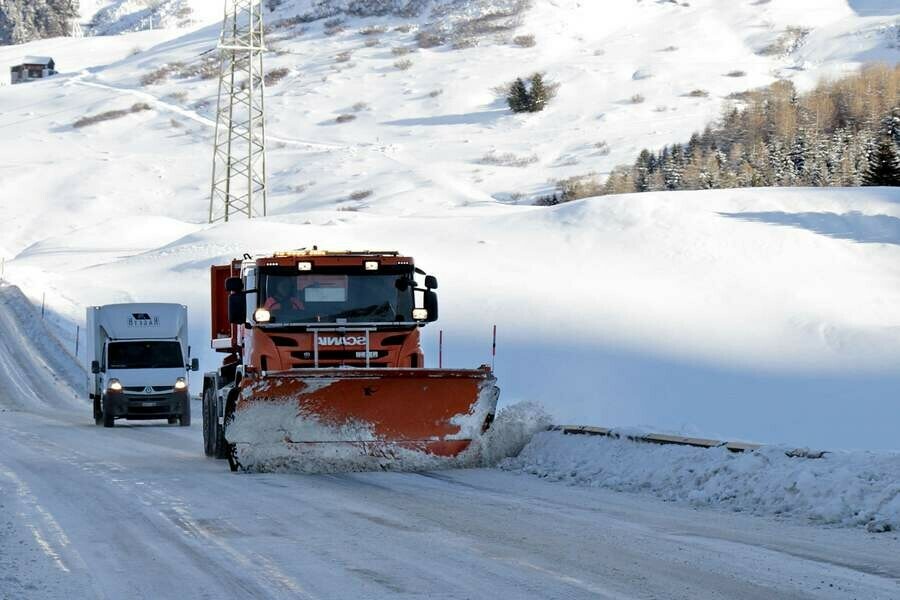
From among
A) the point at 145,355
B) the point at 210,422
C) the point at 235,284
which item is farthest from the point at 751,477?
Answer: the point at 145,355

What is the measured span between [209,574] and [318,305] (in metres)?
7.90

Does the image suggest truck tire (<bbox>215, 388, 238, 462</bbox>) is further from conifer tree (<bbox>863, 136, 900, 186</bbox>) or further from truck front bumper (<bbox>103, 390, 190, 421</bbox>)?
conifer tree (<bbox>863, 136, 900, 186</bbox>)

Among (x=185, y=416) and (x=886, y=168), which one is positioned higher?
(x=886, y=168)

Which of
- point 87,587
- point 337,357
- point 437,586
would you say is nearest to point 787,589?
point 437,586

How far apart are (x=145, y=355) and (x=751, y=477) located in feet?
61.5

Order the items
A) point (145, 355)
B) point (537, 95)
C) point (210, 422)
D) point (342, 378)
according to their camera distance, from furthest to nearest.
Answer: point (537, 95) < point (145, 355) < point (210, 422) < point (342, 378)

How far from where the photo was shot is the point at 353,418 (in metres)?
16.0

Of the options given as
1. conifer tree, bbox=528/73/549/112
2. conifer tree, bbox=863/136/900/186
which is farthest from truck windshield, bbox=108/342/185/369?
conifer tree, bbox=528/73/549/112

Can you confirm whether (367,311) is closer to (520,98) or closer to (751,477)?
(751,477)

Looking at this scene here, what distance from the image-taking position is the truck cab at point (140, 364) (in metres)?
28.5

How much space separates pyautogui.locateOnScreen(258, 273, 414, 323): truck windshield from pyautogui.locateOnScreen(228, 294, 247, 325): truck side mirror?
0.69ft

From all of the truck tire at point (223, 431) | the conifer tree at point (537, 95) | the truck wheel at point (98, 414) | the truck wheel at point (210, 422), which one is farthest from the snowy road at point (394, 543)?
the conifer tree at point (537, 95)

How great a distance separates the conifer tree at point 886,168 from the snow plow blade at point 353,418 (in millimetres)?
59034

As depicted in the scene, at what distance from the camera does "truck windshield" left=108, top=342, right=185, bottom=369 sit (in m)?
29.2
